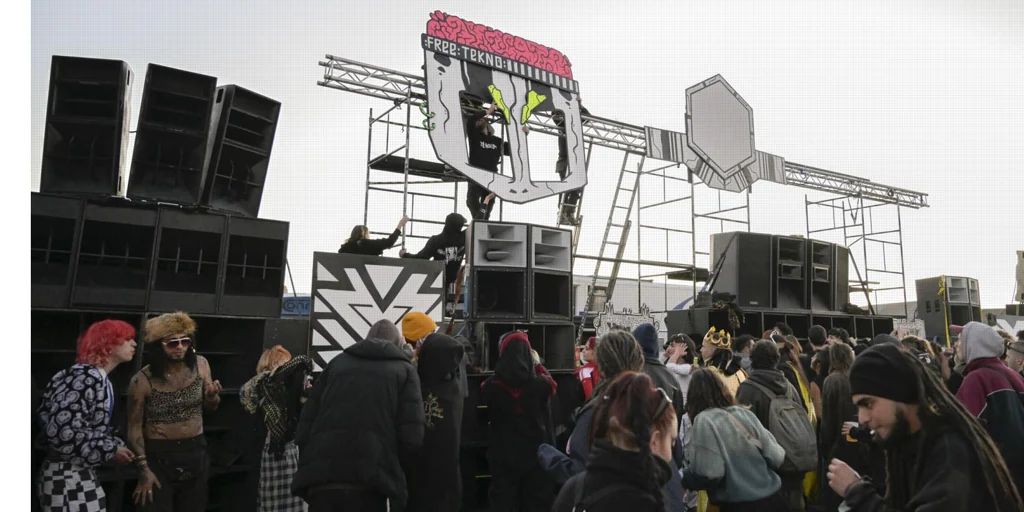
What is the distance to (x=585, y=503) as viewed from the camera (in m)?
2.15

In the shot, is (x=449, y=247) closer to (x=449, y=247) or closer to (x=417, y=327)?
(x=449, y=247)

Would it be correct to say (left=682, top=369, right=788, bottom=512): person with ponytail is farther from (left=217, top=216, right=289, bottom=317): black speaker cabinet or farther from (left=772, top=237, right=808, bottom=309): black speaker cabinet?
(left=772, top=237, right=808, bottom=309): black speaker cabinet

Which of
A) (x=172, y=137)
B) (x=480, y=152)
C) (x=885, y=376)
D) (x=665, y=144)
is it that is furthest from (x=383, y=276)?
(x=665, y=144)

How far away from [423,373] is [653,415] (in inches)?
78.3

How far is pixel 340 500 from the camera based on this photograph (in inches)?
120

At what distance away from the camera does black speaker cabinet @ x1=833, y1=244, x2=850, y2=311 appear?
9.71 metres

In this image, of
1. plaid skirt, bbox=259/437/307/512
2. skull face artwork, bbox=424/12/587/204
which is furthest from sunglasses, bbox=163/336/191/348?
skull face artwork, bbox=424/12/587/204

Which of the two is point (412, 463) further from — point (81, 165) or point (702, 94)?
point (702, 94)

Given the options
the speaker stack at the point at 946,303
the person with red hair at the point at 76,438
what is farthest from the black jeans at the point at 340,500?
the speaker stack at the point at 946,303

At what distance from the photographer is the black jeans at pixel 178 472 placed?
362cm

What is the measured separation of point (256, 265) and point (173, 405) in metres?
1.60

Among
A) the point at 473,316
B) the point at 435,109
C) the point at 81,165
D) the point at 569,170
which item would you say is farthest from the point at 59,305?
the point at 569,170

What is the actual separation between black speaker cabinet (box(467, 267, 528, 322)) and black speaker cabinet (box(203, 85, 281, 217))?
6.36ft

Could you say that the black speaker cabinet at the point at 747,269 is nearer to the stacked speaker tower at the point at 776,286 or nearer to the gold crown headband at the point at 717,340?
the stacked speaker tower at the point at 776,286
